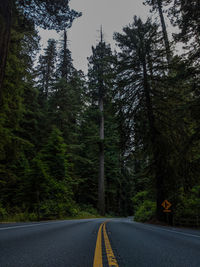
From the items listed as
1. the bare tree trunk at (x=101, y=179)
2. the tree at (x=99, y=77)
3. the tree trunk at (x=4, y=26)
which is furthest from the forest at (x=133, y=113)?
the tree at (x=99, y=77)

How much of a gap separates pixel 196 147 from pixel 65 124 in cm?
1935

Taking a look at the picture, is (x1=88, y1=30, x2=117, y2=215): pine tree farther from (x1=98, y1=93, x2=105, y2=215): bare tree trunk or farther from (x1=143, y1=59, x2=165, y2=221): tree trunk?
(x1=143, y1=59, x2=165, y2=221): tree trunk

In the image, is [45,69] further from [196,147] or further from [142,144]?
[196,147]

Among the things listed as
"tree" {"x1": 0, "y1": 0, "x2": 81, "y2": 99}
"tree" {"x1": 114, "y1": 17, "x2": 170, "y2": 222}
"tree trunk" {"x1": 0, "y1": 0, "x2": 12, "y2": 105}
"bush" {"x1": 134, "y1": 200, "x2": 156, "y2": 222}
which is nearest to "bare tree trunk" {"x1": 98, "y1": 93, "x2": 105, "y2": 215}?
"bush" {"x1": 134, "y1": 200, "x2": 156, "y2": 222}

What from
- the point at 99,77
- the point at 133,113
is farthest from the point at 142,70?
the point at 99,77

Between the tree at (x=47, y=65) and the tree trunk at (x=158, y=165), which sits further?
the tree at (x=47, y=65)

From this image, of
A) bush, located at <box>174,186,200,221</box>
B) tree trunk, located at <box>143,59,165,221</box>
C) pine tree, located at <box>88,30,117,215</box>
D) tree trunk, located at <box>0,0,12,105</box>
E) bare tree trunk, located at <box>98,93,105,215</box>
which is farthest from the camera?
pine tree, located at <box>88,30,117,215</box>

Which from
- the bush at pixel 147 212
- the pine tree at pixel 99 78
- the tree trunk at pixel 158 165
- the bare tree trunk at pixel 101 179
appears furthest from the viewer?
the pine tree at pixel 99 78

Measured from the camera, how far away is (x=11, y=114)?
13430 mm

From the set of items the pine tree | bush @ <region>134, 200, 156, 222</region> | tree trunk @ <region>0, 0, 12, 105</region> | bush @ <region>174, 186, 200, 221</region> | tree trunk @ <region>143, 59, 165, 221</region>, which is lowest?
bush @ <region>134, 200, 156, 222</region>

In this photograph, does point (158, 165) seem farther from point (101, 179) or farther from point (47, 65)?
point (47, 65)

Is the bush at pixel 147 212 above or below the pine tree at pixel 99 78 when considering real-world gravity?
below

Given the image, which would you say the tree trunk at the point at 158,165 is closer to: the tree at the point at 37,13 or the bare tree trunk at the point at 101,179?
the tree at the point at 37,13

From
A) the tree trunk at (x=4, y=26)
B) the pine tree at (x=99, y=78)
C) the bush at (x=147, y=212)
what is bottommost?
the bush at (x=147, y=212)
